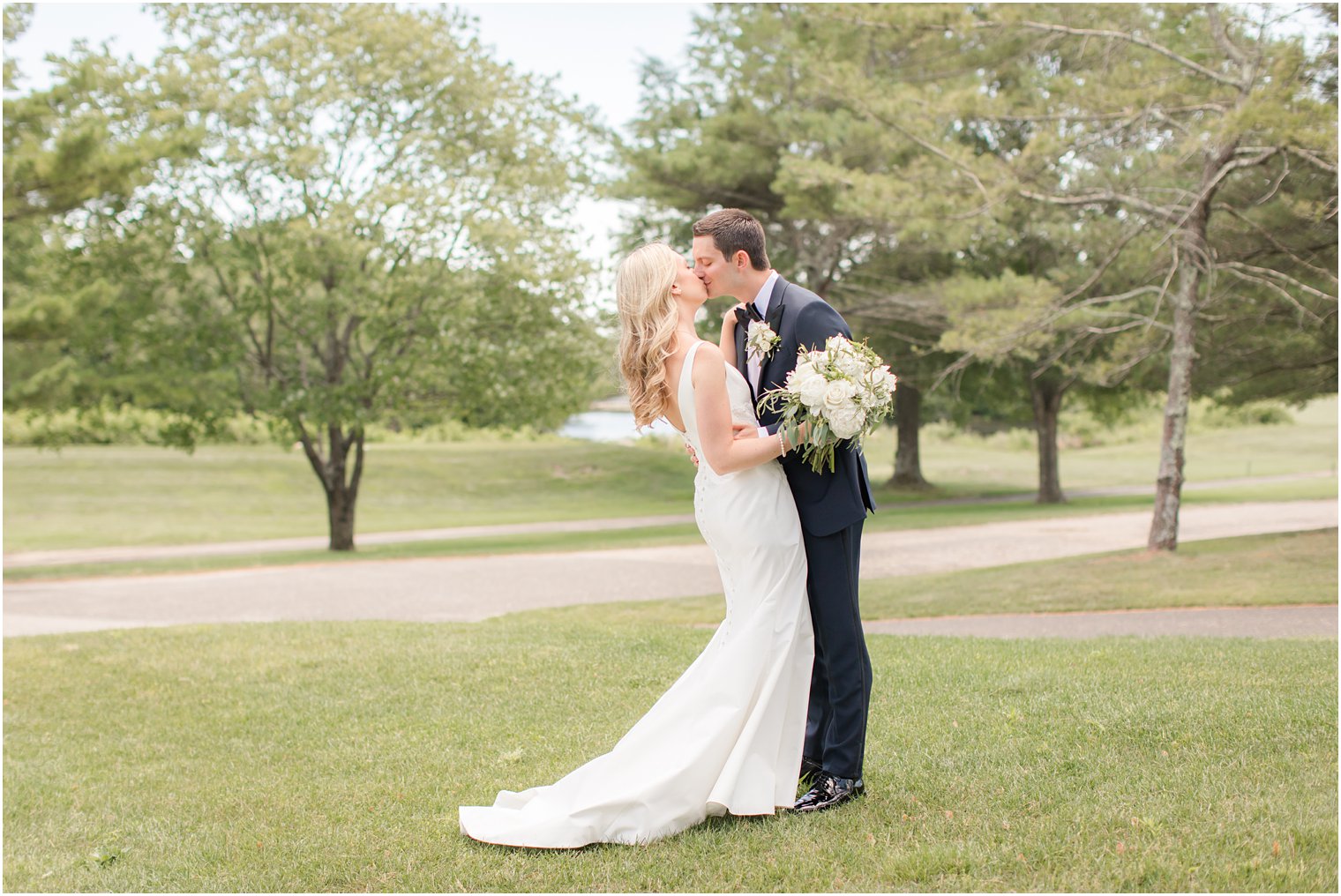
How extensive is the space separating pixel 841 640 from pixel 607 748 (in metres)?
2.01

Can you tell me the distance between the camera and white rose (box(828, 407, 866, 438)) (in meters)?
4.24

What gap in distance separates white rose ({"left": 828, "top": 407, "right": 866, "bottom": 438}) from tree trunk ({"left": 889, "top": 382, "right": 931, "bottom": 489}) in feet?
98.7

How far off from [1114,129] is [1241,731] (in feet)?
38.1

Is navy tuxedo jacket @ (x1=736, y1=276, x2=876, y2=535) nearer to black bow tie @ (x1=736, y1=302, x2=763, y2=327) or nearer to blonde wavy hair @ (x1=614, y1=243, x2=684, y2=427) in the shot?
black bow tie @ (x1=736, y1=302, x2=763, y2=327)

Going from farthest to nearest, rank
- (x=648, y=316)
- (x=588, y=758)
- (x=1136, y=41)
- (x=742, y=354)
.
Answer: (x=1136, y=41) → (x=588, y=758) → (x=742, y=354) → (x=648, y=316)

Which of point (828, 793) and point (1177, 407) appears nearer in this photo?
point (828, 793)

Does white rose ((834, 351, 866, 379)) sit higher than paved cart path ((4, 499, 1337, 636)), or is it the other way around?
white rose ((834, 351, 866, 379))

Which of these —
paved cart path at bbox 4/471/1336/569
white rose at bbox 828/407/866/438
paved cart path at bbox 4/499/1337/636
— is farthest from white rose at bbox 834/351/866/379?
paved cart path at bbox 4/471/1336/569

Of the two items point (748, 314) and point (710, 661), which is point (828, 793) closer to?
point (710, 661)

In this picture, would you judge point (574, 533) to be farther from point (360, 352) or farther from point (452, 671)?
point (452, 671)

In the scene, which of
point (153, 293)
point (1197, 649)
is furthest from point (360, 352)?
point (1197, 649)

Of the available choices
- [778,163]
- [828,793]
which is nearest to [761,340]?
[828,793]

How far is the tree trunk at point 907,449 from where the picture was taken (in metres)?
34.2

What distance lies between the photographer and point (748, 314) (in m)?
4.79
